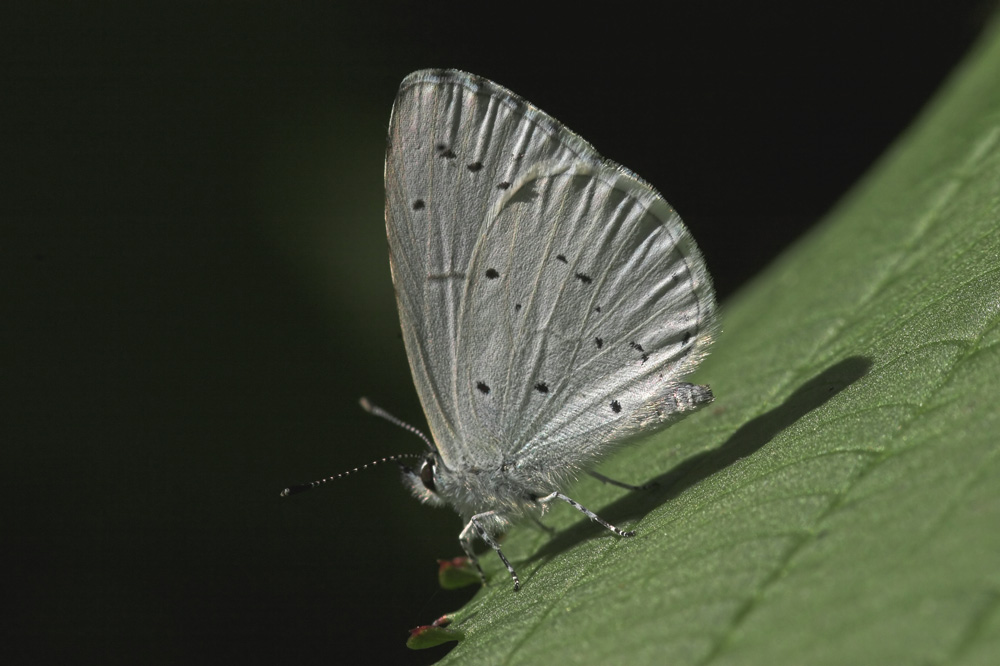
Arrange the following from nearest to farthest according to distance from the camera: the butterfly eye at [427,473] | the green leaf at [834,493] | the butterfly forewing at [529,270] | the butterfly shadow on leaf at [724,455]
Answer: the green leaf at [834,493] < the butterfly shadow on leaf at [724,455] < the butterfly forewing at [529,270] < the butterfly eye at [427,473]

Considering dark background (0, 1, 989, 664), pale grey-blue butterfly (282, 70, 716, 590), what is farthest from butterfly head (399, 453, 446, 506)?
dark background (0, 1, 989, 664)

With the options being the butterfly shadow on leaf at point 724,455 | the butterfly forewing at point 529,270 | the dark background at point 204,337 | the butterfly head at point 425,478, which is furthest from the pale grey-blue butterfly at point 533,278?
the dark background at point 204,337

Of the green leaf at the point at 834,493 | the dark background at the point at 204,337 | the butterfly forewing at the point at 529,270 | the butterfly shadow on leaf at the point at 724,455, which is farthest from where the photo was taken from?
the dark background at the point at 204,337

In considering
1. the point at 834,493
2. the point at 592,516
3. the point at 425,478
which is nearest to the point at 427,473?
the point at 425,478

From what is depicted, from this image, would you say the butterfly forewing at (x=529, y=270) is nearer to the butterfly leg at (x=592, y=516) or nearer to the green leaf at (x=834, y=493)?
the butterfly leg at (x=592, y=516)

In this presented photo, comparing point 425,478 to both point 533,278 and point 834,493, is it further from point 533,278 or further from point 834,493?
point 834,493

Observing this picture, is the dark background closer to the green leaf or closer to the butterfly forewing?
the butterfly forewing
